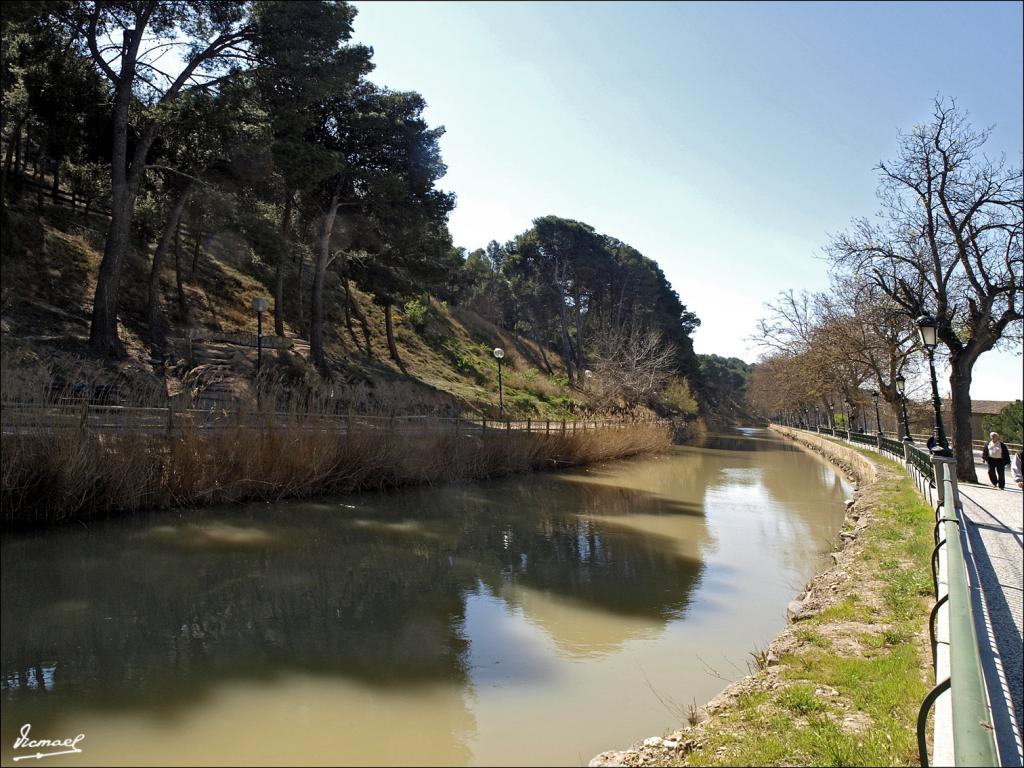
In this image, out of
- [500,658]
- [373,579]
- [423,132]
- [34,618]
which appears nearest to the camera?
[500,658]

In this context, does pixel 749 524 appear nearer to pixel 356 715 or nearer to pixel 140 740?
pixel 356 715

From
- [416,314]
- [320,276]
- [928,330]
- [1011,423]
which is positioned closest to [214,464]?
[320,276]

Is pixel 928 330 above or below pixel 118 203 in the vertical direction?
below

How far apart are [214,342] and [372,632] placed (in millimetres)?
17525

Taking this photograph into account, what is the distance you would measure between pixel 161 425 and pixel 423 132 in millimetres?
15422

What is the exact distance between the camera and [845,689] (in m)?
4.30

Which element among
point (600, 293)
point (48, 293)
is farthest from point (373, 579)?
point (600, 293)

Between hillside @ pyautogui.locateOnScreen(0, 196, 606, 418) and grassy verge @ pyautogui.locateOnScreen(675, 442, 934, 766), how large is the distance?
437 inches

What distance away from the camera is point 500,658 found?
599 centimetres

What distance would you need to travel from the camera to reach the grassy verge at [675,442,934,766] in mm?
3527

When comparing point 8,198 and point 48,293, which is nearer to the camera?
point 48,293

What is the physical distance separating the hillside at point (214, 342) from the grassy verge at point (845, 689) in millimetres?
11099

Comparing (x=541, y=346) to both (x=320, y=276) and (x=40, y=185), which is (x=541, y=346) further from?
(x=40, y=185)

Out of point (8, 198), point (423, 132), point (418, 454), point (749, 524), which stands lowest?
point (749, 524)
